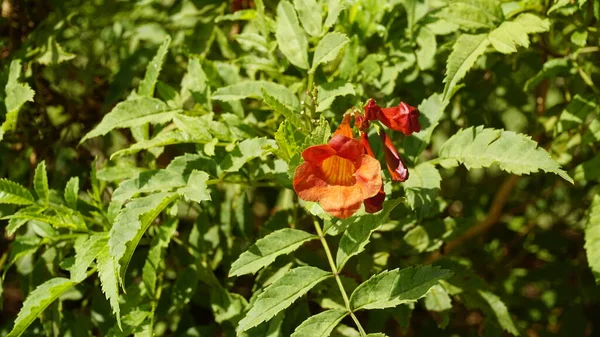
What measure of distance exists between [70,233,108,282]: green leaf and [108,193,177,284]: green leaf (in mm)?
117

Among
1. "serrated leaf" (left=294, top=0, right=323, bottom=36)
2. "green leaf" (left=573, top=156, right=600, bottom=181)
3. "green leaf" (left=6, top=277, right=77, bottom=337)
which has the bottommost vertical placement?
"green leaf" (left=573, top=156, right=600, bottom=181)

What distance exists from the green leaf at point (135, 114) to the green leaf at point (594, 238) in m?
1.32

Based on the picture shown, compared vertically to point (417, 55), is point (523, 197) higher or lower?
lower

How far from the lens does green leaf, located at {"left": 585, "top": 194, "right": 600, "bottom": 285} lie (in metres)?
1.86

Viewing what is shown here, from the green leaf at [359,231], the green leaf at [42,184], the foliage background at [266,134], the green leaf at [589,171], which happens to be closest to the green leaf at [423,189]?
the foliage background at [266,134]

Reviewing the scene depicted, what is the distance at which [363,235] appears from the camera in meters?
1.70

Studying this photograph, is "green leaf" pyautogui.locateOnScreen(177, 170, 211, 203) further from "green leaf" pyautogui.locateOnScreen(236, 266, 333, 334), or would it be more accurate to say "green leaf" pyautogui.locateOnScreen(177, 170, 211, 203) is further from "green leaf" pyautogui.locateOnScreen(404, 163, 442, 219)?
"green leaf" pyautogui.locateOnScreen(404, 163, 442, 219)

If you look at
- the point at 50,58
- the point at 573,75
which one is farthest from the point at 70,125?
the point at 573,75

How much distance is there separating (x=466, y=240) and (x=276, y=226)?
113 centimetres

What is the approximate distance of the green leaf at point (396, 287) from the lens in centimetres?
161

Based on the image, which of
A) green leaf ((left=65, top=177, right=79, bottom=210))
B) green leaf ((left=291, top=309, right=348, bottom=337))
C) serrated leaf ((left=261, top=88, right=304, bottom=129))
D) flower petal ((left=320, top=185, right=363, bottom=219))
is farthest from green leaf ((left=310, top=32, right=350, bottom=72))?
green leaf ((left=65, top=177, right=79, bottom=210))

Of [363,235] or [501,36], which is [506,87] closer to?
[501,36]

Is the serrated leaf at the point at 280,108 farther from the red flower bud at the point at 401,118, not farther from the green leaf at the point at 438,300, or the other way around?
the green leaf at the point at 438,300

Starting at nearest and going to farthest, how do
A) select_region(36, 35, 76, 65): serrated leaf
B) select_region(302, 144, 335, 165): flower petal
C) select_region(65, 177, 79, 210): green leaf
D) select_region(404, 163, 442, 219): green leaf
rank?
select_region(302, 144, 335, 165): flower petal < select_region(404, 163, 442, 219): green leaf < select_region(65, 177, 79, 210): green leaf < select_region(36, 35, 76, 65): serrated leaf
